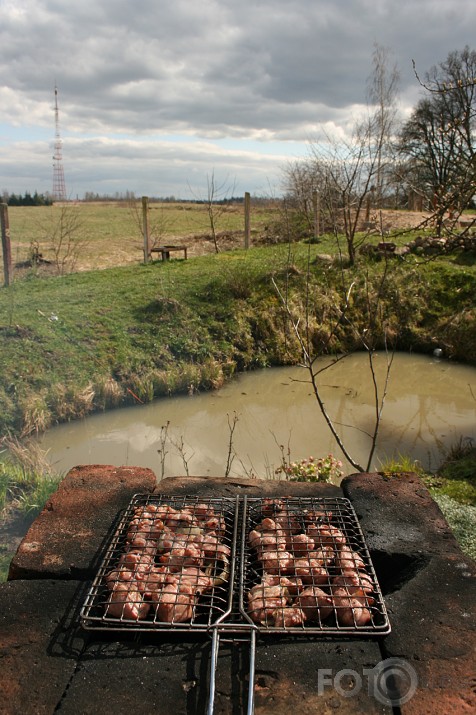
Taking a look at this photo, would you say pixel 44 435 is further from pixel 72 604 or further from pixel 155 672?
pixel 155 672

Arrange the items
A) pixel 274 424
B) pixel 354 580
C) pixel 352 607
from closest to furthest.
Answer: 1. pixel 352 607
2. pixel 354 580
3. pixel 274 424

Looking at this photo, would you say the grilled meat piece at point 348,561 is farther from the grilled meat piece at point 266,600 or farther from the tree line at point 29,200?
the tree line at point 29,200

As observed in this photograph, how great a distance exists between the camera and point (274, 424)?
8.17 m

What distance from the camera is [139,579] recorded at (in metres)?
2.41

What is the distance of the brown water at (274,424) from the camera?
7016 millimetres

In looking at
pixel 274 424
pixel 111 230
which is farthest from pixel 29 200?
pixel 274 424

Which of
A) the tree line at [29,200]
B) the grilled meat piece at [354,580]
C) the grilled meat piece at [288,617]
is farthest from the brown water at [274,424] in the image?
the tree line at [29,200]

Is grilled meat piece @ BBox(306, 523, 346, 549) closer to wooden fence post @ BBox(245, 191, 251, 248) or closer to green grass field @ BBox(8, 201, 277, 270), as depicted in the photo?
green grass field @ BBox(8, 201, 277, 270)

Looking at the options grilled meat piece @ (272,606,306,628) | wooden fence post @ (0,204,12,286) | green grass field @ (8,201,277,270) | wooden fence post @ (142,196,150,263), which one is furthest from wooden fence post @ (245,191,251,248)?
grilled meat piece @ (272,606,306,628)

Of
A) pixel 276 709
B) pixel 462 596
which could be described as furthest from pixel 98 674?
pixel 462 596

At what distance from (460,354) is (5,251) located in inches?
367

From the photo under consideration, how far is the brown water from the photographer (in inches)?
276

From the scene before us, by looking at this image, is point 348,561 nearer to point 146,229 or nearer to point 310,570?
point 310,570

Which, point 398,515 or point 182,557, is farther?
point 398,515
